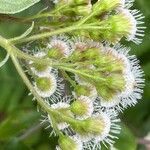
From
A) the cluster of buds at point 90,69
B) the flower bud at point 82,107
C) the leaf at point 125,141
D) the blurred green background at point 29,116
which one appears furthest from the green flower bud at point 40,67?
the leaf at point 125,141

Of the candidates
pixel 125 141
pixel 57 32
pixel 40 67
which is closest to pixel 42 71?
pixel 40 67

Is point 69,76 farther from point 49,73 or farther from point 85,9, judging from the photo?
point 85,9

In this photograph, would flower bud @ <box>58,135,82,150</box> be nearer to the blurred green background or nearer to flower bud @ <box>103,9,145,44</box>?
flower bud @ <box>103,9,145,44</box>

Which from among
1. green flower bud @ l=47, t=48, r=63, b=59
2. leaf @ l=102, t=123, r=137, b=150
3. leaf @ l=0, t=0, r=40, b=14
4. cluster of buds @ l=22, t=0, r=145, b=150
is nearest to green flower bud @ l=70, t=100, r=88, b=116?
cluster of buds @ l=22, t=0, r=145, b=150

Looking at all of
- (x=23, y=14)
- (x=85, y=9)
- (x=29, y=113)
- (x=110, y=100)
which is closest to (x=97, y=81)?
(x=110, y=100)

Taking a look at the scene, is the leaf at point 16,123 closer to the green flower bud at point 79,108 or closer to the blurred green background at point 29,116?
the blurred green background at point 29,116

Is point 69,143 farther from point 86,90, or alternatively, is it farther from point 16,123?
point 16,123
